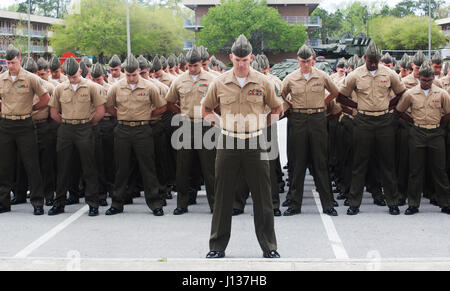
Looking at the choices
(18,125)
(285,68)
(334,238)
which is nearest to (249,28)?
(285,68)

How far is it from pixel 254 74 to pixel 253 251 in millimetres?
1890

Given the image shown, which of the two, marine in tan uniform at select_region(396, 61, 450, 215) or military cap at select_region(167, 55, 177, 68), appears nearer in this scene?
marine in tan uniform at select_region(396, 61, 450, 215)

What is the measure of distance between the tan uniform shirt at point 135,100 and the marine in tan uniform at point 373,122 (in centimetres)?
269

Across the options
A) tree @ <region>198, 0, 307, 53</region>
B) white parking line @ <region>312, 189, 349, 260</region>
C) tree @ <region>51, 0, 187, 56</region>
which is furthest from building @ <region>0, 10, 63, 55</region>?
white parking line @ <region>312, 189, 349, 260</region>

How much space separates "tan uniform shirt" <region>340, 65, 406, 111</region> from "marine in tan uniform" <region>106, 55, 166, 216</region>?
2751mm

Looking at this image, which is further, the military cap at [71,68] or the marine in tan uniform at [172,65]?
the marine in tan uniform at [172,65]

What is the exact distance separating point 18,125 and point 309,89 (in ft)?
13.4

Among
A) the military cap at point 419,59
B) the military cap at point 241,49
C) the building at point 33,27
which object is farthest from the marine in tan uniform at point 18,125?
the building at point 33,27

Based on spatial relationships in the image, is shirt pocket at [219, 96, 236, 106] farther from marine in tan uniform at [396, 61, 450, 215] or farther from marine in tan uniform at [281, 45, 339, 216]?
marine in tan uniform at [396, 61, 450, 215]

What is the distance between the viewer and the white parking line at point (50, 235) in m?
6.73

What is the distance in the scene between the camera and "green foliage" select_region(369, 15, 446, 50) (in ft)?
233

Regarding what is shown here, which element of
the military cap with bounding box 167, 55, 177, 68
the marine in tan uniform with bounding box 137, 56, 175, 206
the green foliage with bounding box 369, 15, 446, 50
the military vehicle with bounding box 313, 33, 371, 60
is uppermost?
the green foliage with bounding box 369, 15, 446, 50

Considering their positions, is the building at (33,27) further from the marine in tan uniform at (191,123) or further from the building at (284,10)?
the marine in tan uniform at (191,123)

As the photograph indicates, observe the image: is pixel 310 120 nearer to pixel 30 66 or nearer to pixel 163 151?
pixel 163 151
